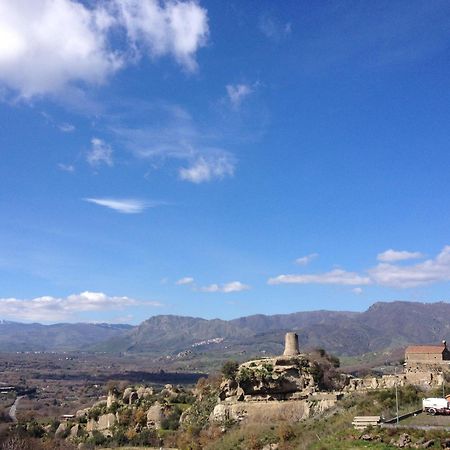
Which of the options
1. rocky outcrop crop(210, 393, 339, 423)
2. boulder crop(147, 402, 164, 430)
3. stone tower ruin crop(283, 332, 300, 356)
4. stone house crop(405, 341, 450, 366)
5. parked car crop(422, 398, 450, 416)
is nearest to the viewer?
parked car crop(422, 398, 450, 416)

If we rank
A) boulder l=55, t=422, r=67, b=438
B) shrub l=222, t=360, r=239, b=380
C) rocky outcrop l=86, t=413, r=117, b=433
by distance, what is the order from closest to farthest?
shrub l=222, t=360, r=239, b=380 < rocky outcrop l=86, t=413, r=117, b=433 < boulder l=55, t=422, r=67, b=438

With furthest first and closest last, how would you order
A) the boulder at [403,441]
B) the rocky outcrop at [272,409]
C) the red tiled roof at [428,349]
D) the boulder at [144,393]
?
1. the boulder at [144,393]
2. the red tiled roof at [428,349]
3. the rocky outcrop at [272,409]
4. the boulder at [403,441]

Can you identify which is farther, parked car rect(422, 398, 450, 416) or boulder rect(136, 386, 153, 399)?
boulder rect(136, 386, 153, 399)

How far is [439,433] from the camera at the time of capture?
2650 cm

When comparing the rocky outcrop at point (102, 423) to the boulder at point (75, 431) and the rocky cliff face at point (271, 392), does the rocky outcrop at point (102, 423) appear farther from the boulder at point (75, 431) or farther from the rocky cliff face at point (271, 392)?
the rocky cliff face at point (271, 392)

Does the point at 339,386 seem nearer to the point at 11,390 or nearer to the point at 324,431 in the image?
A: the point at 324,431

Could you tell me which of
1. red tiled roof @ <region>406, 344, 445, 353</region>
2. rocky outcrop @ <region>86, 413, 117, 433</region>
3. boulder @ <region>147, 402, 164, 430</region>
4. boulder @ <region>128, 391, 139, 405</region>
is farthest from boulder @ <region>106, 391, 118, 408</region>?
red tiled roof @ <region>406, 344, 445, 353</region>

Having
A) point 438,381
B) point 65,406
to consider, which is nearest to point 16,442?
point 438,381

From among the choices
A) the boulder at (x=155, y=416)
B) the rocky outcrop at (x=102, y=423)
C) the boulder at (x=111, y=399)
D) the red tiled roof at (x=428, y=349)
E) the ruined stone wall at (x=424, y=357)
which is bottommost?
the rocky outcrop at (x=102, y=423)

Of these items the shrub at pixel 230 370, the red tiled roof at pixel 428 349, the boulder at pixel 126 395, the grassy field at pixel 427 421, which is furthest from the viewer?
the boulder at pixel 126 395

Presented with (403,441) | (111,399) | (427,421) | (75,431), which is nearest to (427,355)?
(427,421)

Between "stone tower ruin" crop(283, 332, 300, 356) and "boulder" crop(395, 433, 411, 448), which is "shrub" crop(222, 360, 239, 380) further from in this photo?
"boulder" crop(395, 433, 411, 448)

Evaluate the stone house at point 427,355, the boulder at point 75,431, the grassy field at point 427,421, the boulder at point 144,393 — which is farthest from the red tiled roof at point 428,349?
the boulder at point 75,431

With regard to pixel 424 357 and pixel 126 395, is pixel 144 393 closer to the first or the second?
pixel 126 395
